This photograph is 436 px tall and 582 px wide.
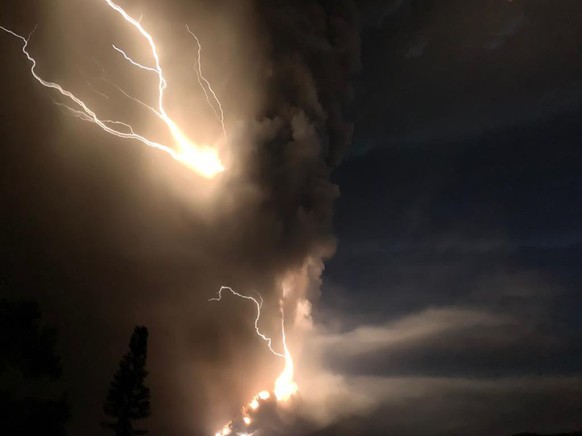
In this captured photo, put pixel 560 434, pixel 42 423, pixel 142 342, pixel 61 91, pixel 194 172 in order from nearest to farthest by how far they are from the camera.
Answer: pixel 42 423, pixel 142 342, pixel 560 434, pixel 61 91, pixel 194 172

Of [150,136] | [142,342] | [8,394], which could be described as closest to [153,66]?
[150,136]

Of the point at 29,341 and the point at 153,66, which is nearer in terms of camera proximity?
the point at 29,341

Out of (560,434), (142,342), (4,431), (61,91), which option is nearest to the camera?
(4,431)

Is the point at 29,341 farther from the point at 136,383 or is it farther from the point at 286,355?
the point at 286,355

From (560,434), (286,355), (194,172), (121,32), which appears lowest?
(560,434)

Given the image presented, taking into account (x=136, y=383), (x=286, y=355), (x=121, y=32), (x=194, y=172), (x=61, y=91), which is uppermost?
(x=121, y=32)

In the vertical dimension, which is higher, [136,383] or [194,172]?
[194,172]

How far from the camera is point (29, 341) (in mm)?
18031

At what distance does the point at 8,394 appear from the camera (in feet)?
60.0

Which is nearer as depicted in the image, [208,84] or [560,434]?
[560,434]

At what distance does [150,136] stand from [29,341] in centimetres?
1826

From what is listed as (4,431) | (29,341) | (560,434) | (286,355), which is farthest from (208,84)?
(560,434)

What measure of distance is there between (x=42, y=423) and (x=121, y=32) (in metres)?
A: 24.9

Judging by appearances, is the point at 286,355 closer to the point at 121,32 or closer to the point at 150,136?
the point at 150,136
